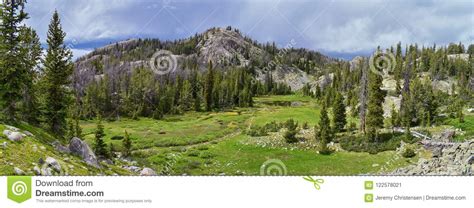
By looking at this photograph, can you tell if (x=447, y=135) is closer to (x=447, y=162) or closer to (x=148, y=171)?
(x=447, y=162)

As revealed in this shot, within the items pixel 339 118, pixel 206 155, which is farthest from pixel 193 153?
pixel 339 118

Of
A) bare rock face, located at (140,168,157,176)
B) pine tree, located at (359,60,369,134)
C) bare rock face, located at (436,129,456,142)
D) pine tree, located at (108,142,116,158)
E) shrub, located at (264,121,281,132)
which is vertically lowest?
bare rock face, located at (140,168,157,176)

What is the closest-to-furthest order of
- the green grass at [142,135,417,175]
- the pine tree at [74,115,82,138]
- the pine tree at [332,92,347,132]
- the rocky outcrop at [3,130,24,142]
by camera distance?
the rocky outcrop at [3,130,24,142] → the pine tree at [74,115,82,138] → the green grass at [142,135,417,175] → the pine tree at [332,92,347,132]

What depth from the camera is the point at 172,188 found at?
28.4 ft

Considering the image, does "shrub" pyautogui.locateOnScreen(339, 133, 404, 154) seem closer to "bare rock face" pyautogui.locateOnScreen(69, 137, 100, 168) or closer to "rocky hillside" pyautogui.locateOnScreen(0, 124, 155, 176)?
"rocky hillside" pyautogui.locateOnScreen(0, 124, 155, 176)

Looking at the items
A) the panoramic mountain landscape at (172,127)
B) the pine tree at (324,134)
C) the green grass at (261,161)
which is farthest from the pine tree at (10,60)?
the pine tree at (324,134)

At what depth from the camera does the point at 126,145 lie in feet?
48.5

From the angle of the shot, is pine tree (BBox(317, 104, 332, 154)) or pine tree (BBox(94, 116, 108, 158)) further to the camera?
pine tree (BBox(317, 104, 332, 154))

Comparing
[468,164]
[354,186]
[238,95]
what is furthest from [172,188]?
[238,95]

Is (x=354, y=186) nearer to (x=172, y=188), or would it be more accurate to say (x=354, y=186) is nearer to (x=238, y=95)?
(x=172, y=188)

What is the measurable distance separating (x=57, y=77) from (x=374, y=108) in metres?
13.9

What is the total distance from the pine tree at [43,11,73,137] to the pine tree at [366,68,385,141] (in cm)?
1280

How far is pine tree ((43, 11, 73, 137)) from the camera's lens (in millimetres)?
13039

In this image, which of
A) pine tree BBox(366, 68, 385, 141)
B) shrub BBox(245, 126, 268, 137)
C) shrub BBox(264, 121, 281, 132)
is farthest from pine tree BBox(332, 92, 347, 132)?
shrub BBox(245, 126, 268, 137)
